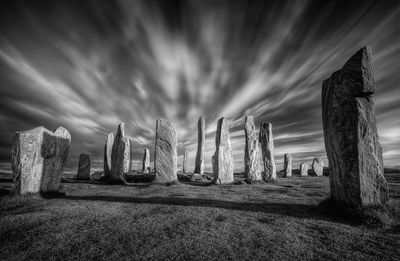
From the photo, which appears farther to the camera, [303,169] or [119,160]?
[303,169]

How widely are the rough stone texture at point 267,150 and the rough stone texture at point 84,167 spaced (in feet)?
50.4

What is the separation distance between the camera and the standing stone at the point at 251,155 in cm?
1355

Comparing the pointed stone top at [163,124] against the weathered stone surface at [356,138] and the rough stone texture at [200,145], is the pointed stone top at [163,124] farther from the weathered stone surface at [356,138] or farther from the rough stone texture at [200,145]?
the weathered stone surface at [356,138]

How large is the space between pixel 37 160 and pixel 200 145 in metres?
13.9

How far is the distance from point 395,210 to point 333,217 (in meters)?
1.36

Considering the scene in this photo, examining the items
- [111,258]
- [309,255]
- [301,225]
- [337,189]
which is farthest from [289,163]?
[111,258]

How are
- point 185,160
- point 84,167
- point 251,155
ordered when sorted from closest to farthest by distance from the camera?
point 251,155, point 84,167, point 185,160

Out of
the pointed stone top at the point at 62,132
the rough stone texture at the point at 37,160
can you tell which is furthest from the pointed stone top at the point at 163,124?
the rough stone texture at the point at 37,160

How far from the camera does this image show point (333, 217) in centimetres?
475

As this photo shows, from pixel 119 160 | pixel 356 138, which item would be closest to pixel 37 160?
pixel 119 160

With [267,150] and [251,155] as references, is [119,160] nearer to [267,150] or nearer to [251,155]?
[251,155]

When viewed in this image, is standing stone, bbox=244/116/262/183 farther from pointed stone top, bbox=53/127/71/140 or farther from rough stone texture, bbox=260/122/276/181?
pointed stone top, bbox=53/127/71/140

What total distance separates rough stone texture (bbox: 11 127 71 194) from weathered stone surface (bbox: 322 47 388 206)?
11.2 m

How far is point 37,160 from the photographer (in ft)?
27.1
